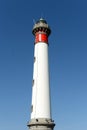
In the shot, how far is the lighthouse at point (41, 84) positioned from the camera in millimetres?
28328

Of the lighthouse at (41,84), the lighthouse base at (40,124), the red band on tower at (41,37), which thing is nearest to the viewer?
the lighthouse base at (40,124)

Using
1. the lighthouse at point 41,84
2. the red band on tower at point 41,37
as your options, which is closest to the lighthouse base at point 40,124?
the lighthouse at point 41,84

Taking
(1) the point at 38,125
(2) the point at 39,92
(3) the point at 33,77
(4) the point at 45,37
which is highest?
(4) the point at 45,37

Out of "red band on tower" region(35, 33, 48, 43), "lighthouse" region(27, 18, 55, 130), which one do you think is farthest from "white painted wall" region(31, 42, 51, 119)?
"red band on tower" region(35, 33, 48, 43)

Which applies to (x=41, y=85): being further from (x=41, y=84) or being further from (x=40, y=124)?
(x=40, y=124)

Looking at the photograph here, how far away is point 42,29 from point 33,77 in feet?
25.2

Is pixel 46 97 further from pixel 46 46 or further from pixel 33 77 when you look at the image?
pixel 46 46

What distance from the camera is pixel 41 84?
29938 millimetres

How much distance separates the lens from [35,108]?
2894 centimetres

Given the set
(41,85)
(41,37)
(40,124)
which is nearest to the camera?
(40,124)

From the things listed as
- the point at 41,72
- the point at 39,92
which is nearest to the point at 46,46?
the point at 41,72

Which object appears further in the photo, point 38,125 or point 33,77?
point 33,77

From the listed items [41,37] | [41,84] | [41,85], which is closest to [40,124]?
[41,85]

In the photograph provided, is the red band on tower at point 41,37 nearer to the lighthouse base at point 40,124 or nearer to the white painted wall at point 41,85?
the white painted wall at point 41,85
